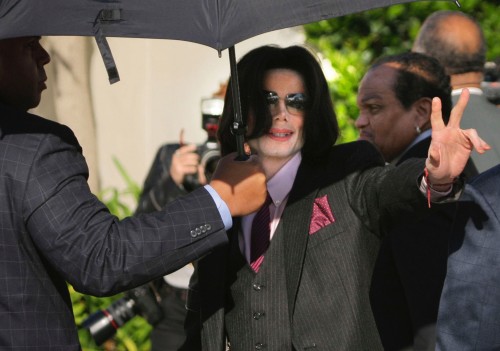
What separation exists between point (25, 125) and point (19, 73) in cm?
16

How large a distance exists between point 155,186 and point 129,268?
2.80m

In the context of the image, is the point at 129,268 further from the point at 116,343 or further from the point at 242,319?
the point at 116,343

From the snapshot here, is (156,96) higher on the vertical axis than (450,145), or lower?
lower

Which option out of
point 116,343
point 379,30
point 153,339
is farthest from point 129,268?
point 379,30

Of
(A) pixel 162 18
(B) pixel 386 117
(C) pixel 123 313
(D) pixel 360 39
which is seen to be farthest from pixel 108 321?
(D) pixel 360 39

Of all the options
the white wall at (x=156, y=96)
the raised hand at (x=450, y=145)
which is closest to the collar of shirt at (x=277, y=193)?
the raised hand at (x=450, y=145)

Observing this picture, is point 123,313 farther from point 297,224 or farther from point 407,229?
point 297,224

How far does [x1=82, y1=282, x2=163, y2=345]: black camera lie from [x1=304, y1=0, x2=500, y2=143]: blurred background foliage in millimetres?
2681

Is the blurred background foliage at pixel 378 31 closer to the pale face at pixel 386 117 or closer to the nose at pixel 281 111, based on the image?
the pale face at pixel 386 117

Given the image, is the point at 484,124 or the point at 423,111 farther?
the point at 484,124

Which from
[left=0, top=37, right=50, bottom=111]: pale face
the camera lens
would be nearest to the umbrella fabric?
[left=0, top=37, right=50, bottom=111]: pale face

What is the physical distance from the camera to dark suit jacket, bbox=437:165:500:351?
260cm

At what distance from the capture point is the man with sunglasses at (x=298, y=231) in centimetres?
338

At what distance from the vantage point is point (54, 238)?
2895 millimetres
